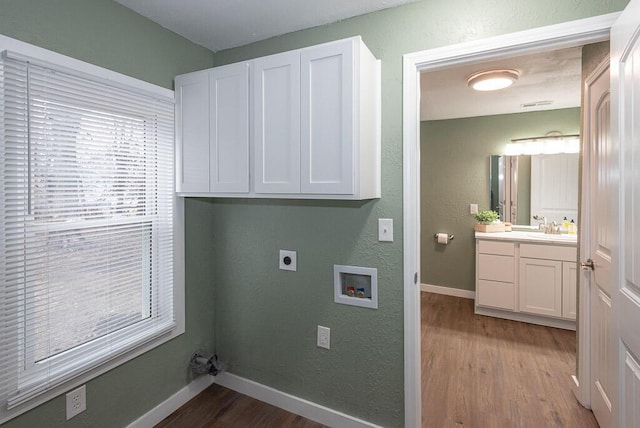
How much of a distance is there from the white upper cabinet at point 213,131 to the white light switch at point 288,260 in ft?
1.71

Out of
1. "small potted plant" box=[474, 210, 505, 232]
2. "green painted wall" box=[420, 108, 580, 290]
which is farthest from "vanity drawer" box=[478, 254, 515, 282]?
"green painted wall" box=[420, 108, 580, 290]

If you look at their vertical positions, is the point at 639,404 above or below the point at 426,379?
above

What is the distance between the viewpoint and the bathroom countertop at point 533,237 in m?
3.38

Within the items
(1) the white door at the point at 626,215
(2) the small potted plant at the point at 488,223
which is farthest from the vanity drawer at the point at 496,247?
(1) the white door at the point at 626,215

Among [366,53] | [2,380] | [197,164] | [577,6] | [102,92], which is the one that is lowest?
[2,380]

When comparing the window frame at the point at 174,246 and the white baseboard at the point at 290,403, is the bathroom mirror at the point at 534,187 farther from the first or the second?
the window frame at the point at 174,246

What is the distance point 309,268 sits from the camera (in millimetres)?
2104

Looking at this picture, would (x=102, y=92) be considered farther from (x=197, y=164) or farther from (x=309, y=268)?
(x=309, y=268)

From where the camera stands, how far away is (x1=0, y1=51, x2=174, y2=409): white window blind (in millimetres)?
1426

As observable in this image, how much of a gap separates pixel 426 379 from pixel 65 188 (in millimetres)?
2552

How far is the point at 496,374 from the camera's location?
2.59m

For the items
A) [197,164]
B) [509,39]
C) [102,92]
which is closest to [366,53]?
[509,39]

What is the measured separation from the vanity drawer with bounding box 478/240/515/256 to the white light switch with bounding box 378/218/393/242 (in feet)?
7.84

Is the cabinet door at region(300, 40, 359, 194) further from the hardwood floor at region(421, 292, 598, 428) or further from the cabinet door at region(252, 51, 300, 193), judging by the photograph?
the hardwood floor at region(421, 292, 598, 428)
